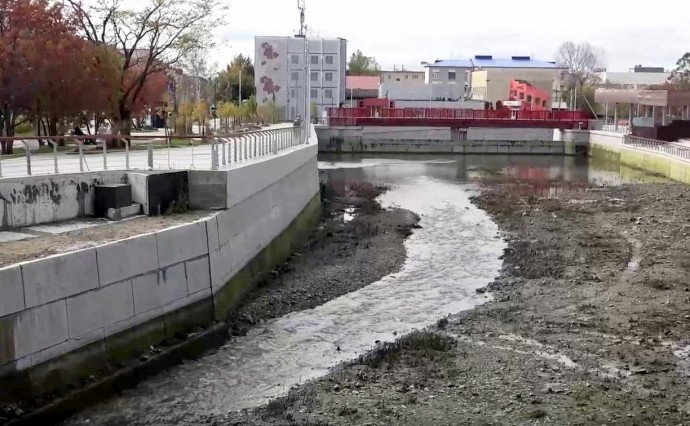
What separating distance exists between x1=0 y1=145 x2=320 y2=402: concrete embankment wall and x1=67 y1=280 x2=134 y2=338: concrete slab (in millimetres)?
16

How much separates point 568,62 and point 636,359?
11589cm

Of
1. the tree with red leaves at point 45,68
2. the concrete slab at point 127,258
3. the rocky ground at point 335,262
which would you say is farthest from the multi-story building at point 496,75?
the concrete slab at point 127,258

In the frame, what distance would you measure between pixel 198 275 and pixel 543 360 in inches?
259

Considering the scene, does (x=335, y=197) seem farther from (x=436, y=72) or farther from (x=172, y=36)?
(x=436, y=72)

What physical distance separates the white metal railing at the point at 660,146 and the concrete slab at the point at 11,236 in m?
36.1

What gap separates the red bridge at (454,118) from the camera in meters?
68.8

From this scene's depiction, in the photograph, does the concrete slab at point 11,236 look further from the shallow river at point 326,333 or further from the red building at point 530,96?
the red building at point 530,96

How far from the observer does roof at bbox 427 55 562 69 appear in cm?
11128

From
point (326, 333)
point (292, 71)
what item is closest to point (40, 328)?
point (326, 333)

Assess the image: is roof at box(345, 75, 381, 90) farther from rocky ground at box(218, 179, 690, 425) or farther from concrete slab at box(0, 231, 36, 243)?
concrete slab at box(0, 231, 36, 243)

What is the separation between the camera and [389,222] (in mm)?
27516

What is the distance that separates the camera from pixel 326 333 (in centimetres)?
1413

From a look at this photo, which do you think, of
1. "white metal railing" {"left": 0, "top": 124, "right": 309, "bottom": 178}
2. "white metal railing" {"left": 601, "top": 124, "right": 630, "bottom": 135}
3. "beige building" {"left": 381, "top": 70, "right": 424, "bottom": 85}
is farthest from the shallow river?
"beige building" {"left": 381, "top": 70, "right": 424, "bottom": 85}

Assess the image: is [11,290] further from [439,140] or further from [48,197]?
[439,140]
